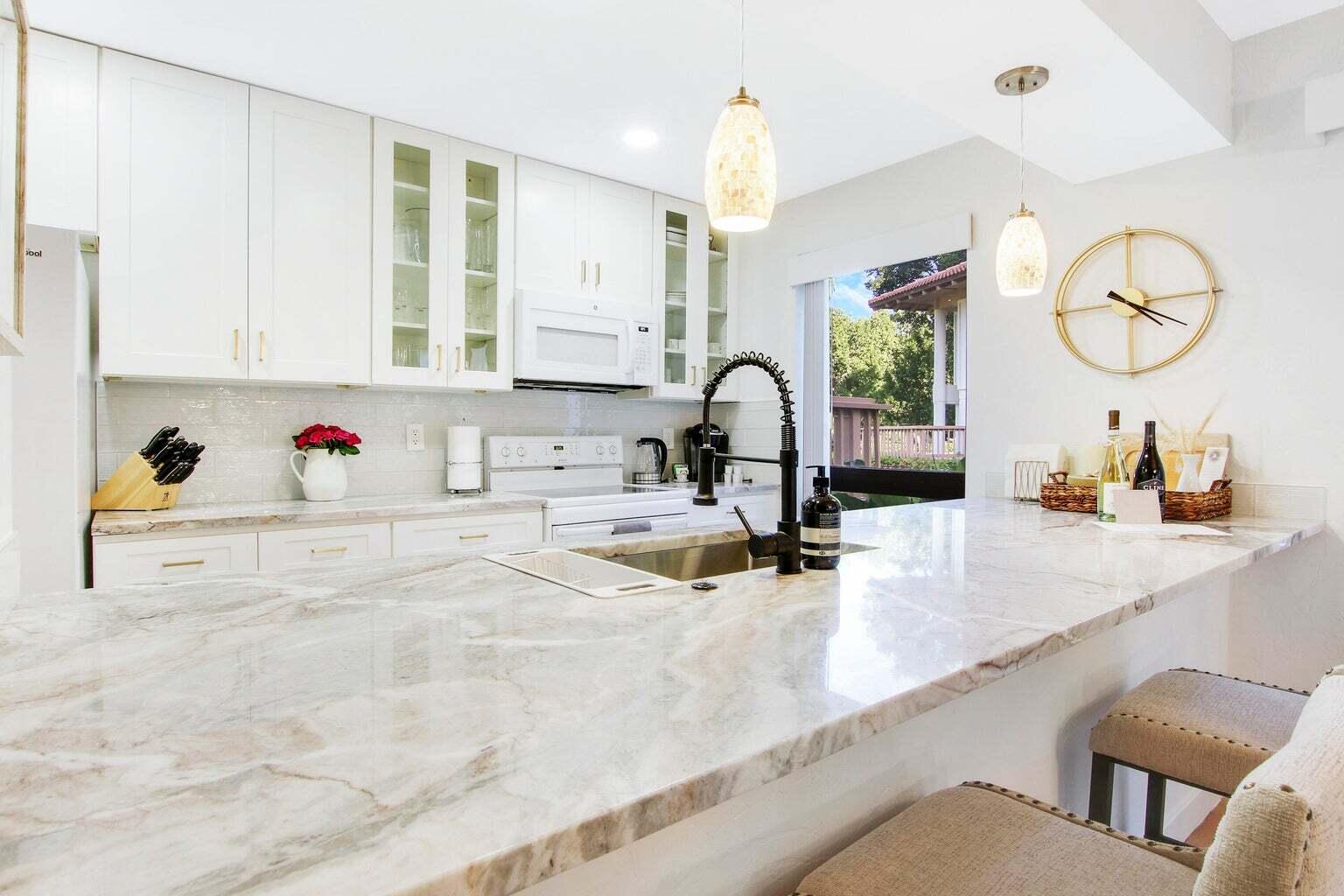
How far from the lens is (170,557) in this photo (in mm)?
2340

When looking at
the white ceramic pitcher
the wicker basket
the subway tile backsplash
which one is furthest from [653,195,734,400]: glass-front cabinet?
the wicker basket

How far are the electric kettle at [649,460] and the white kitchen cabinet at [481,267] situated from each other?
1006 mm

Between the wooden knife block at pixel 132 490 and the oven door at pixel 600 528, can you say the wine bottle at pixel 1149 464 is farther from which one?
the wooden knife block at pixel 132 490

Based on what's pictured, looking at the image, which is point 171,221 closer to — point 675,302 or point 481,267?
point 481,267

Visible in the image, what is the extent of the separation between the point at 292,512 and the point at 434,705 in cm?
219

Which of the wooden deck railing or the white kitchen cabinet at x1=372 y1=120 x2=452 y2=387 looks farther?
the wooden deck railing

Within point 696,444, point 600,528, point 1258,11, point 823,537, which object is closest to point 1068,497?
point 823,537

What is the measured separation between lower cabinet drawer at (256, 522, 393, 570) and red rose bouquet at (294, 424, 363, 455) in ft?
1.28

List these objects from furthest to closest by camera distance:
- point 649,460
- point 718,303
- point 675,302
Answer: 1. point 718,303
2. point 649,460
3. point 675,302

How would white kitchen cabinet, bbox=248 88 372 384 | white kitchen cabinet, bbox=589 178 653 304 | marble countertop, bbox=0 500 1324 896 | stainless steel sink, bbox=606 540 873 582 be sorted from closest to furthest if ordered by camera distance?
marble countertop, bbox=0 500 1324 896, stainless steel sink, bbox=606 540 873 582, white kitchen cabinet, bbox=248 88 372 384, white kitchen cabinet, bbox=589 178 653 304

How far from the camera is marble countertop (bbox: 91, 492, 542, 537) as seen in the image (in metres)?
2.29

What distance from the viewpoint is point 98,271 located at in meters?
2.42

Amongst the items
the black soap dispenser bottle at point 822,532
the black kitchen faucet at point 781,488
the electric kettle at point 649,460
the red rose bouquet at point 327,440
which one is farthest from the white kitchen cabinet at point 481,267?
the black soap dispenser bottle at point 822,532

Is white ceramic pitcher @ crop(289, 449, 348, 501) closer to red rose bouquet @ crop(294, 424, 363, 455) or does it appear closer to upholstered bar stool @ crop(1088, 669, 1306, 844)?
red rose bouquet @ crop(294, 424, 363, 455)
